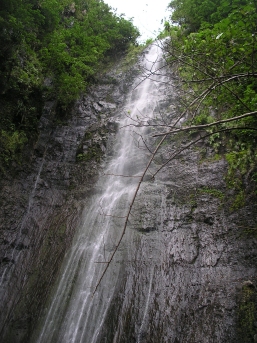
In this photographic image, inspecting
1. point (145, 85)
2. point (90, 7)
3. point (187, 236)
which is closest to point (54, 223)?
point (187, 236)

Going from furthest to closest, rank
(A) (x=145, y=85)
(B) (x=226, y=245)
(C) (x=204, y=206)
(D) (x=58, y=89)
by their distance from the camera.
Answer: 1. (A) (x=145, y=85)
2. (D) (x=58, y=89)
3. (C) (x=204, y=206)
4. (B) (x=226, y=245)

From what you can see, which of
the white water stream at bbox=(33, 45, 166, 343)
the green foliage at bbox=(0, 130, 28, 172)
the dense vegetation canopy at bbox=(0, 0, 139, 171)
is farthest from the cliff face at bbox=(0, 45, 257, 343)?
the dense vegetation canopy at bbox=(0, 0, 139, 171)

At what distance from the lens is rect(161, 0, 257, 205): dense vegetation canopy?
11.9 ft

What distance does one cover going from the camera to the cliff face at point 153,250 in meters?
5.04

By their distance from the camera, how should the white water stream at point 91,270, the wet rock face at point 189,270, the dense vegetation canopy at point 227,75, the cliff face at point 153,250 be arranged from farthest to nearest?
1. the white water stream at point 91,270
2. the cliff face at point 153,250
3. the wet rock face at point 189,270
4. the dense vegetation canopy at point 227,75

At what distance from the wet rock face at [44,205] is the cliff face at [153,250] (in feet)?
0.08

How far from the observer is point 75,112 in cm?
1129

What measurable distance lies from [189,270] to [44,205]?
14.9ft

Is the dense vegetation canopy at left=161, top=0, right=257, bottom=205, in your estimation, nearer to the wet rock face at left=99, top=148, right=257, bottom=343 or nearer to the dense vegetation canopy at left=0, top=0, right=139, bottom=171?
the wet rock face at left=99, top=148, right=257, bottom=343

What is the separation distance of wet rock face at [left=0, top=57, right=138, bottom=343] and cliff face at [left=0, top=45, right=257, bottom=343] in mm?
26

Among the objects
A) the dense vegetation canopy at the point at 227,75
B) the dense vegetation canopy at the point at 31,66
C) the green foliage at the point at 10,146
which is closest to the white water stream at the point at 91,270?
the dense vegetation canopy at the point at 227,75

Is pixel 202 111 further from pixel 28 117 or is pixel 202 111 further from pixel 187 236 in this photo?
pixel 28 117

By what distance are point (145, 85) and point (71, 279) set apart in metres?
10.7

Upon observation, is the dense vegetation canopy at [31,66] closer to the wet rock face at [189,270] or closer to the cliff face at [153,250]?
the cliff face at [153,250]
